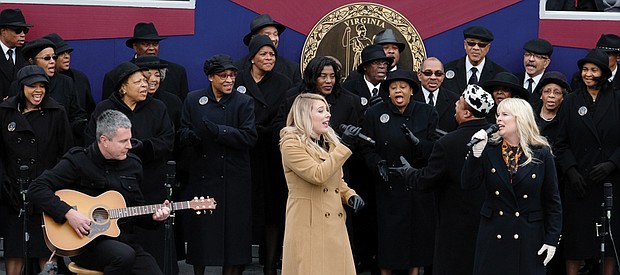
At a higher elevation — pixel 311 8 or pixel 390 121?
pixel 311 8

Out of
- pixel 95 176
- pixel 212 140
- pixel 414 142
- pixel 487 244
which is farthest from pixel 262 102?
pixel 487 244

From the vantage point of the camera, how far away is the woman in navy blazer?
9.35m

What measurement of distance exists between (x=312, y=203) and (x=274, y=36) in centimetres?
377

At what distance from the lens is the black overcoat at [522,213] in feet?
30.7

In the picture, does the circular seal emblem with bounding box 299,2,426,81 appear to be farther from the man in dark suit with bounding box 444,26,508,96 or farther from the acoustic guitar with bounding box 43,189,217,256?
the acoustic guitar with bounding box 43,189,217,256

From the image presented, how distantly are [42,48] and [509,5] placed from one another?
5299 millimetres

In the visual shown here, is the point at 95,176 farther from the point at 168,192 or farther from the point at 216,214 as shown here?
the point at 216,214

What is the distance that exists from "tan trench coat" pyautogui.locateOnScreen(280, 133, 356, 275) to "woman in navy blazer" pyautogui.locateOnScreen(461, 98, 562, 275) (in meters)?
1.22

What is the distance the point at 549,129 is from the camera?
12164mm

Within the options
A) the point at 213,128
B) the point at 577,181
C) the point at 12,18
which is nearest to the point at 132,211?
the point at 213,128

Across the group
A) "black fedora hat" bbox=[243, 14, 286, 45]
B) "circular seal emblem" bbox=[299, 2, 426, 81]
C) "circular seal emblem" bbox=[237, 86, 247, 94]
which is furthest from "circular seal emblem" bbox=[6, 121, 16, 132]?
"circular seal emblem" bbox=[299, 2, 426, 81]

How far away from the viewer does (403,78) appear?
38.6 feet

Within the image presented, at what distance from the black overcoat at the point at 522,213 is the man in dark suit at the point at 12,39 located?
5.89m

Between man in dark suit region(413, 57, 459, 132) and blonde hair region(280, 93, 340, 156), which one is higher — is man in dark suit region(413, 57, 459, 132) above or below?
above
